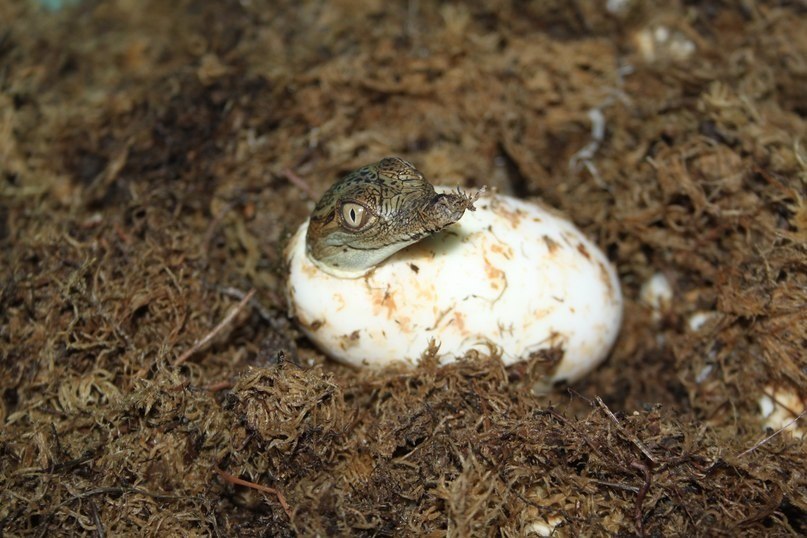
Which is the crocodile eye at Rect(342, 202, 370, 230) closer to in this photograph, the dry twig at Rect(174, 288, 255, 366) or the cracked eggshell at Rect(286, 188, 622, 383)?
the cracked eggshell at Rect(286, 188, 622, 383)

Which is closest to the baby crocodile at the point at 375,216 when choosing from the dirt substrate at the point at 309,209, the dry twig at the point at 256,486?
the dirt substrate at the point at 309,209

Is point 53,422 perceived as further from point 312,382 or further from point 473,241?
point 473,241

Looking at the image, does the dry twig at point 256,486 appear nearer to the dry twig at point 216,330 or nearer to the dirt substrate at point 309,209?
the dirt substrate at point 309,209

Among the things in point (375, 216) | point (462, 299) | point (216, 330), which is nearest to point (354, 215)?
point (375, 216)

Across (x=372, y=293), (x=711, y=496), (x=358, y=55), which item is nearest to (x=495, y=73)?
(x=358, y=55)

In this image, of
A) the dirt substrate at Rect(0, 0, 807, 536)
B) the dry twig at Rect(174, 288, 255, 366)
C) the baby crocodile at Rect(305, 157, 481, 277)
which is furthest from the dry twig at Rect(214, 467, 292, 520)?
the baby crocodile at Rect(305, 157, 481, 277)

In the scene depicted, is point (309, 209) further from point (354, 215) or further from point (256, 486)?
point (256, 486)
